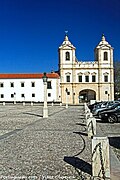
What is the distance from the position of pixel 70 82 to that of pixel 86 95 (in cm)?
688

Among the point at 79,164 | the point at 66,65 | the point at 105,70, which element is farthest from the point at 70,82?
the point at 79,164

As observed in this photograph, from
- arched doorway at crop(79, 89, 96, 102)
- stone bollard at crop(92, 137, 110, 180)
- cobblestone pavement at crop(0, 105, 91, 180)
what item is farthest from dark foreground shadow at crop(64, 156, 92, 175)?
arched doorway at crop(79, 89, 96, 102)

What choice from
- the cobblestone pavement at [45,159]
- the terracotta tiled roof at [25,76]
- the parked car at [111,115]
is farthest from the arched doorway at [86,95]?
the cobblestone pavement at [45,159]

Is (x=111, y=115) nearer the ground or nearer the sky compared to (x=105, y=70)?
nearer the ground

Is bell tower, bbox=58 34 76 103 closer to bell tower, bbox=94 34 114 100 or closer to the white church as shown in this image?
the white church

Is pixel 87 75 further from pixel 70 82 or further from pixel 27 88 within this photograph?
pixel 27 88

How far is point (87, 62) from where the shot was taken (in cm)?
8469

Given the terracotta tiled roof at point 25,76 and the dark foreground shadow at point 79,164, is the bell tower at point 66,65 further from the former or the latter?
the dark foreground shadow at point 79,164

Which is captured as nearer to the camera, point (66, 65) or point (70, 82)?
point (70, 82)

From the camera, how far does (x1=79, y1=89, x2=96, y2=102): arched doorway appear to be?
83300 millimetres

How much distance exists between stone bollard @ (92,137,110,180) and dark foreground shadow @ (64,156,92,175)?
1.45ft

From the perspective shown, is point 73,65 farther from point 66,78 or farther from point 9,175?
point 9,175

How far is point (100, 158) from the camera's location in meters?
5.79

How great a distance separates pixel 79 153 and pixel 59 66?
76.0 m
